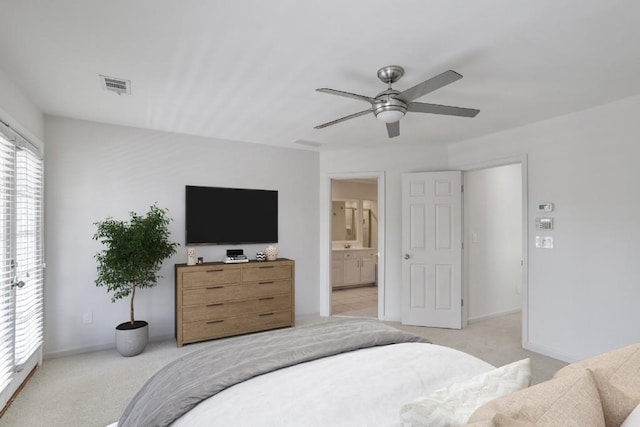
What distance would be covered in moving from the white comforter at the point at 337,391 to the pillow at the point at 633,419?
24.6 inches

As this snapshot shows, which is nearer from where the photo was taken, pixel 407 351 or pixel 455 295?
pixel 407 351

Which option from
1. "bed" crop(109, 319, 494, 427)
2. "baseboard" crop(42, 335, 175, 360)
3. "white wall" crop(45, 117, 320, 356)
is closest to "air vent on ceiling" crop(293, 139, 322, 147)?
"white wall" crop(45, 117, 320, 356)

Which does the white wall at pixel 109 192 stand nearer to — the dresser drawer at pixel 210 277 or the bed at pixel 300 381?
the dresser drawer at pixel 210 277

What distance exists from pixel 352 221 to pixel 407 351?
6.23 metres

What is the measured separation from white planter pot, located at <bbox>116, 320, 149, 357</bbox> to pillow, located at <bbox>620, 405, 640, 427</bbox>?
3.73m

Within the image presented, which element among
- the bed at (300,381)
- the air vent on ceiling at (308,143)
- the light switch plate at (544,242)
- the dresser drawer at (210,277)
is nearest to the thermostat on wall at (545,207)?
the light switch plate at (544,242)

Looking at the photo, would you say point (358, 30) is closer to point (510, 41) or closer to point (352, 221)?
point (510, 41)

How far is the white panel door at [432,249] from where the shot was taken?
445cm

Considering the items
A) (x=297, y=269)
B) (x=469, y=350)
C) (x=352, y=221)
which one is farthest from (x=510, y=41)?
(x=352, y=221)

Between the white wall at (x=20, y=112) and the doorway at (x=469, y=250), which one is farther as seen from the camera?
the doorway at (x=469, y=250)

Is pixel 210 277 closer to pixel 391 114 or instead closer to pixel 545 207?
pixel 391 114

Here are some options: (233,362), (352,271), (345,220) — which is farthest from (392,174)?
(233,362)

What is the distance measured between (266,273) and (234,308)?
55cm

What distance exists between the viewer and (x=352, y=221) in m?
7.96
